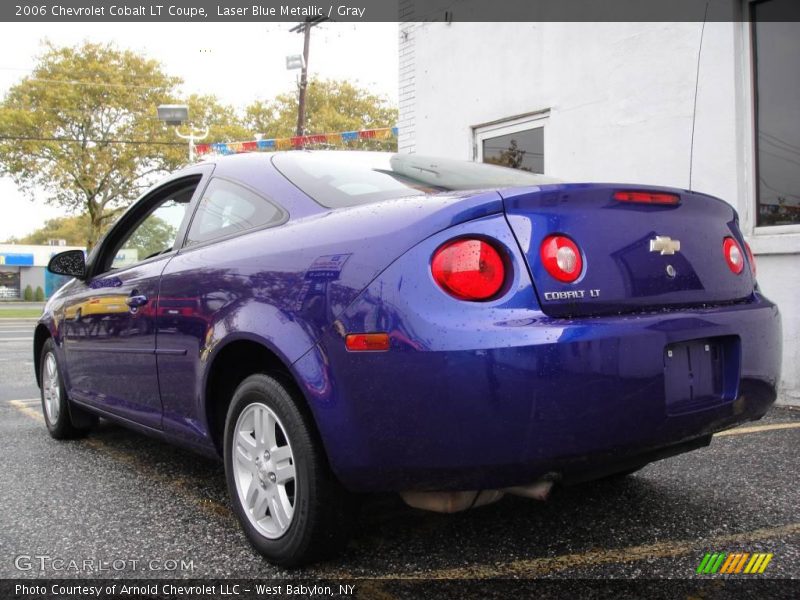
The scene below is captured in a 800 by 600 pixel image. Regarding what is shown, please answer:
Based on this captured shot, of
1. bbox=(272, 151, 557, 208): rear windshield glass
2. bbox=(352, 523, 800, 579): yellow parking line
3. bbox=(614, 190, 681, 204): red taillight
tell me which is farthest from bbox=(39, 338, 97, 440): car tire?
bbox=(614, 190, 681, 204): red taillight

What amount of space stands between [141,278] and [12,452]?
170 centimetres

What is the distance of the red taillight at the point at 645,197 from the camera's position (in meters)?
2.24

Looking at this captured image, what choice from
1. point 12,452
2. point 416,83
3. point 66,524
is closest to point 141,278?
point 66,524

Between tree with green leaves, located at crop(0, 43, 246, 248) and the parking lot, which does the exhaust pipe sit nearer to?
the parking lot

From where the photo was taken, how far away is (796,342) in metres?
5.31

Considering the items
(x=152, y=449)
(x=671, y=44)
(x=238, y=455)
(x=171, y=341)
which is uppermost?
(x=671, y=44)

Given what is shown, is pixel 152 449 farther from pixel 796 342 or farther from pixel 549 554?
pixel 796 342

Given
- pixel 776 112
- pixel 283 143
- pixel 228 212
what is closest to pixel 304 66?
pixel 283 143

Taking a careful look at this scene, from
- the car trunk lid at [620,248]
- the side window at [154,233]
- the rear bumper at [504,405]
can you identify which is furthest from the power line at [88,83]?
the car trunk lid at [620,248]

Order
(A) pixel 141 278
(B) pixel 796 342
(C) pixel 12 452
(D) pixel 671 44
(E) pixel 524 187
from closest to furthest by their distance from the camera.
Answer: (E) pixel 524 187, (A) pixel 141 278, (C) pixel 12 452, (B) pixel 796 342, (D) pixel 671 44

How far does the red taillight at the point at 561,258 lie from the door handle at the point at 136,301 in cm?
187

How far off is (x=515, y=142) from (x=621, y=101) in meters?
1.49

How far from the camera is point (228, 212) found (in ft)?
9.68

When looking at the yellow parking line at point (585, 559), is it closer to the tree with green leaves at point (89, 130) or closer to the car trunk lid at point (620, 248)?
the car trunk lid at point (620, 248)
